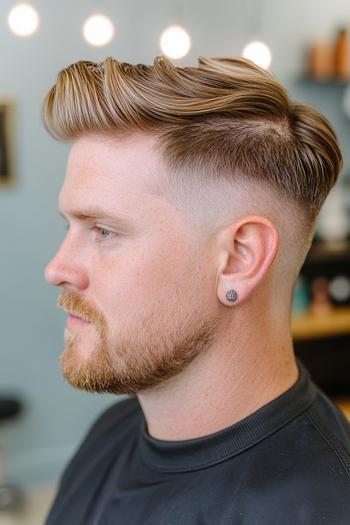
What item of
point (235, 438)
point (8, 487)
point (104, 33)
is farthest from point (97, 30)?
point (235, 438)

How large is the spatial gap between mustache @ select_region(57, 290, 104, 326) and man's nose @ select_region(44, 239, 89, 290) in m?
0.02

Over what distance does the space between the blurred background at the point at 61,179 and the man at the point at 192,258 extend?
2434mm

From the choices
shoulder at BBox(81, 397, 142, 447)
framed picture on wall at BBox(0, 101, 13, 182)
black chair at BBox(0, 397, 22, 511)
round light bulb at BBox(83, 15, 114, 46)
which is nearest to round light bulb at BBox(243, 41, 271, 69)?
round light bulb at BBox(83, 15, 114, 46)

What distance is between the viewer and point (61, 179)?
3.53 m

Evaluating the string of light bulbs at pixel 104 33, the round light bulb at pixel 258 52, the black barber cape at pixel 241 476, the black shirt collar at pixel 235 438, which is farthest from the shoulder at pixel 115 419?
the round light bulb at pixel 258 52

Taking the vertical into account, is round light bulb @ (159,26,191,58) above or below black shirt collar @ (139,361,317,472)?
above

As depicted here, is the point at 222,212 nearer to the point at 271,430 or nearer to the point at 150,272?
the point at 150,272

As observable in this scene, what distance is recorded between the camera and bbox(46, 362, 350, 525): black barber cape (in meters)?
0.96

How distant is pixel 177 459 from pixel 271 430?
17 cm

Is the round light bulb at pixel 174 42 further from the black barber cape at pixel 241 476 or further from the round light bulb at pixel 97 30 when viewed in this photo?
the black barber cape at pixel 241 476

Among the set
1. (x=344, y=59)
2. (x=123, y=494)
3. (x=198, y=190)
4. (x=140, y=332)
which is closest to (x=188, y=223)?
(x=198, y=190)

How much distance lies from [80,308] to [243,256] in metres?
0.29

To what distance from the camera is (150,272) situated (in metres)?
1.08

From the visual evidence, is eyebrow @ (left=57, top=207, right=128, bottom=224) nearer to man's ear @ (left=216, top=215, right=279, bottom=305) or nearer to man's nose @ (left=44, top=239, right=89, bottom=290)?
man's nose @ (left=44, top=239, right=89, bottom=290)
